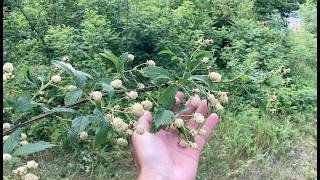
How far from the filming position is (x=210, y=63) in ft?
6.80

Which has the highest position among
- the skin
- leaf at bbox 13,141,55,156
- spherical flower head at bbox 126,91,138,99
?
leaf at bbox 13,141,55,156

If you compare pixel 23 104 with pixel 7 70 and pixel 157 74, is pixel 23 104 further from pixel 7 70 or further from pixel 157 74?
pixel 157 74

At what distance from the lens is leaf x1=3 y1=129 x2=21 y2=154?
1.93 feet

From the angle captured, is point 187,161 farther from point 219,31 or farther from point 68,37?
point 219,31

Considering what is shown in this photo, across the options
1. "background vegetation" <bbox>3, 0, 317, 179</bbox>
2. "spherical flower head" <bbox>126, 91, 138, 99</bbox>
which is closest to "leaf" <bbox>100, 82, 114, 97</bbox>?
"spherical flower head" <bbox>126, 91, 138, 99</bbox>

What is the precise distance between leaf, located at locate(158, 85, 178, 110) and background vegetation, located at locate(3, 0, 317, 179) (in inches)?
55.4

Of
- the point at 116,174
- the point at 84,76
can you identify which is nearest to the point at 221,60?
the point at 116,174

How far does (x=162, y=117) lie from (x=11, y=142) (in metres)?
0.20

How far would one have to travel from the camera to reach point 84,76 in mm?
703

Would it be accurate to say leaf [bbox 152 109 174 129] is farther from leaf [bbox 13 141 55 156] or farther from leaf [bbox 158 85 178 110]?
leaf [bbox 13 141 55 156]

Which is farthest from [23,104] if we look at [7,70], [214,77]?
[214,77]

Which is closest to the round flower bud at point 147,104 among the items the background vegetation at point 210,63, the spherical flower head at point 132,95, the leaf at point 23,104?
the spherical flower head at point 132,95

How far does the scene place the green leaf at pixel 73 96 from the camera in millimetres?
669

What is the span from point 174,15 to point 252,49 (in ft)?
1.90
